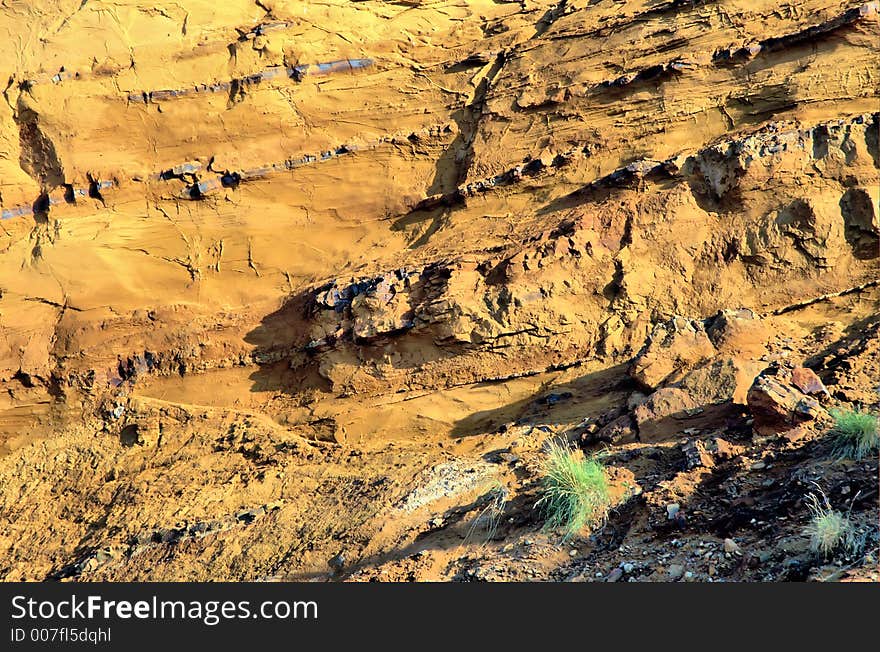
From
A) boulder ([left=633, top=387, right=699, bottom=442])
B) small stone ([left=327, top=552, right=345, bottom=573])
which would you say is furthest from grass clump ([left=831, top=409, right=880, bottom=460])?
small stone ([left=327, top=552, right=345, bottom=573])

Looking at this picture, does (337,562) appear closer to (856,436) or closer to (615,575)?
(615,575)

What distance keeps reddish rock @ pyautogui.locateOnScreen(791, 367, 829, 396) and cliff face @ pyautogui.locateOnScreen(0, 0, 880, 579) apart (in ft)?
0.58

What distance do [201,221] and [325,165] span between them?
1641 millimetres

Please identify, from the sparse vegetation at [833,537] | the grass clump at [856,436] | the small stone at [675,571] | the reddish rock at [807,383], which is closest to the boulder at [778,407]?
the reddish rock at [807,383]

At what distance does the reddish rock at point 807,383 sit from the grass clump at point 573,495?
1.54 meters

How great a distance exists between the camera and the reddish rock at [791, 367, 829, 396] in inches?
245

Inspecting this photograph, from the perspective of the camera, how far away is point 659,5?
9.70 metres

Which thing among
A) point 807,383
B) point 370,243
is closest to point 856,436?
point 807,383

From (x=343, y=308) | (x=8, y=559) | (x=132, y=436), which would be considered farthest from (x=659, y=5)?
(x=8, y=559)

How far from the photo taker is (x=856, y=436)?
17.9 ft

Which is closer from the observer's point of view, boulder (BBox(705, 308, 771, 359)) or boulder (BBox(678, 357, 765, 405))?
boulder (BBox(678, 357, 765, 405))

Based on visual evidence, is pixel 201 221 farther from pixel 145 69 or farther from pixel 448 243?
pixel 448 243

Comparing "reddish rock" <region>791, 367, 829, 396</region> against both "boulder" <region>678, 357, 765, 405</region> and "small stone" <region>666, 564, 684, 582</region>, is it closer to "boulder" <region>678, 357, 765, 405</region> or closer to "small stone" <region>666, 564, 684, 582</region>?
"boulder" <region>678, 357, 765, 405</region>

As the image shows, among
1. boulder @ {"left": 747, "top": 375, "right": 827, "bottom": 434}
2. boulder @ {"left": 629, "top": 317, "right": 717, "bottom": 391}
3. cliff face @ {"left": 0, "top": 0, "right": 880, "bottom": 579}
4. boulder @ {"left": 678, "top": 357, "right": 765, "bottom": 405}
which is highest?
cliff face @ {"left": 0, "top": 0, "right": 880, "bottom": 579}
